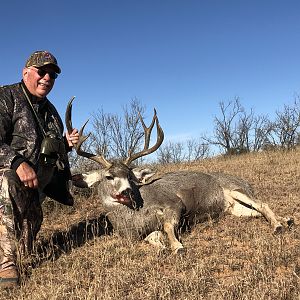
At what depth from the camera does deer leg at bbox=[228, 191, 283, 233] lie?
19.0 ft

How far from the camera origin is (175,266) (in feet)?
13.8

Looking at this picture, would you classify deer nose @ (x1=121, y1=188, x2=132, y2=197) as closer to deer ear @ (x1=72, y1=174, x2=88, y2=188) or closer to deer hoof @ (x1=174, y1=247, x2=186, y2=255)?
deer ear @ (x1=72, y1=174, x2=88, y2=188)

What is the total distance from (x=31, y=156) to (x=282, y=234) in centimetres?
326

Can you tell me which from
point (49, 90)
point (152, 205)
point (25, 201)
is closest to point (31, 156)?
point (25, 201)

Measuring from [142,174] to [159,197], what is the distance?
0.59 m

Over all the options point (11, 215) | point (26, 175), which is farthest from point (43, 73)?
point (11, 215)

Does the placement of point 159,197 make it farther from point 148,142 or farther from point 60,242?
point 60,242

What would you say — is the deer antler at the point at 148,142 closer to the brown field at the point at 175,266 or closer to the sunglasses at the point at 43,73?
the brown field at the point at 175,266

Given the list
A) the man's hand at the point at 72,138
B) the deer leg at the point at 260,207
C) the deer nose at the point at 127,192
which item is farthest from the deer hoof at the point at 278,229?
the man's hand at the point at 72,138

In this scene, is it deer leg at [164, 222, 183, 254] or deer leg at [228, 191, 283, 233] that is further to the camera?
deer leg at [228, 191, 283, 233]

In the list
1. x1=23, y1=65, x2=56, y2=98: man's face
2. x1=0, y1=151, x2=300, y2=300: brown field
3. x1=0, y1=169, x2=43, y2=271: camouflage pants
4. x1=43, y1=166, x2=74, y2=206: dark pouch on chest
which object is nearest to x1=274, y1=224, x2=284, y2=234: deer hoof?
x1=0, y1=151, x2=300, y2=300: brown field

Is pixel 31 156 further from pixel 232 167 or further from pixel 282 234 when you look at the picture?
pixel 232 167

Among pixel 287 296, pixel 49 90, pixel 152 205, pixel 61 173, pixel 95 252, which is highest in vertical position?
pixel 49 90

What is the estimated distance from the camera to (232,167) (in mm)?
11984
